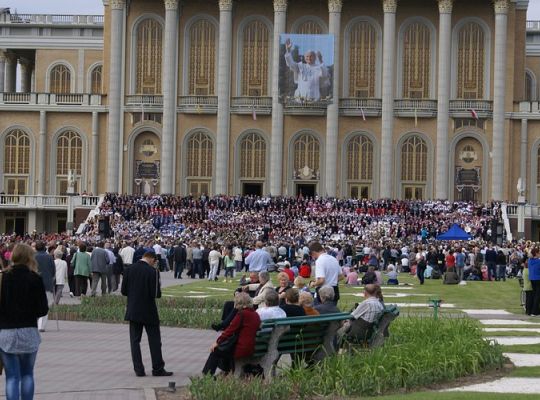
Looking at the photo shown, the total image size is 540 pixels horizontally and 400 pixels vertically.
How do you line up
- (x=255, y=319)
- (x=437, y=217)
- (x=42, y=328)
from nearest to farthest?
(x=255, y=319), (x=42, y=328), (x=437, y=217)

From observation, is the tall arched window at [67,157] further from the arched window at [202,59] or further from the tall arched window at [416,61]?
the tall arched window at [416,61]

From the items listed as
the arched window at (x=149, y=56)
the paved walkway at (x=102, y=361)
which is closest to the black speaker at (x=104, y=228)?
the arched window at (x=149, y=56)

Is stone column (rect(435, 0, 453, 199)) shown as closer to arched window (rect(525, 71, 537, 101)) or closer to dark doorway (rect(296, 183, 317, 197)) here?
dark doorway (rect(296, 183, 317, 197))

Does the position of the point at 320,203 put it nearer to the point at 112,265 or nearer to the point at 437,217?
the point at 437,217

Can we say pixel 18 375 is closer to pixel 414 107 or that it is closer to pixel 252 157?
pixel 414 107

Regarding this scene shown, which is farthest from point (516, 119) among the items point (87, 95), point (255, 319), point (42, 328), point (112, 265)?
point (255, 319)

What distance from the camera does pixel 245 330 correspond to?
19.0m

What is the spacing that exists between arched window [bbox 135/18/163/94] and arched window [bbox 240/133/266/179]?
644 cm

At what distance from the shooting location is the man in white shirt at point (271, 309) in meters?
20.4

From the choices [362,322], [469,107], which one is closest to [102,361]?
[362,322]

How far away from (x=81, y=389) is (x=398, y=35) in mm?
69616

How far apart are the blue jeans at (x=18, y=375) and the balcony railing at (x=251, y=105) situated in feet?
235

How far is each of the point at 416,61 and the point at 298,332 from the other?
6845 centimetres

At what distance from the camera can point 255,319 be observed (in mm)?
19062
